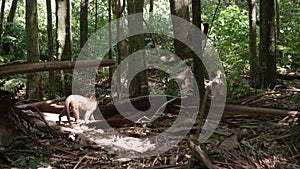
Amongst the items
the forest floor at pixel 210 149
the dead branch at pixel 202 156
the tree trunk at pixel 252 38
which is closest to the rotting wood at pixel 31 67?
the forest floor at pixel 210 149

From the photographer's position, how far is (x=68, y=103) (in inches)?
244

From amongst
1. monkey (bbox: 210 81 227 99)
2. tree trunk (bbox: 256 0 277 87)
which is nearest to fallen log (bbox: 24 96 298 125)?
monkey (bbox: 210 81 227 99)

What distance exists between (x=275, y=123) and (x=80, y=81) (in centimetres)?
853

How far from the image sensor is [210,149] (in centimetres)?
377

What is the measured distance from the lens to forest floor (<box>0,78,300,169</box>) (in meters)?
3.65

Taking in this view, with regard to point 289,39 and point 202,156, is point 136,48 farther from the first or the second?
point 289,39

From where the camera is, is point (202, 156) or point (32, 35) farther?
point (32, 35)

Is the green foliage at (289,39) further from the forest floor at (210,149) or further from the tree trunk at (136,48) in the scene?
the forest floor at (210,149)

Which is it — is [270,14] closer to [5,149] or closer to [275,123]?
[275,123]

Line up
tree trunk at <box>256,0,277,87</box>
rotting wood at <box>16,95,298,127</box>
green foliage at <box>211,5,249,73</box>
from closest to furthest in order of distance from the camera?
1. rotting wood at <box>16,95,298,127</box>
2. tree trunk at <box>256,0,277,87</box>
3. green foliage at <box>211,5,249,73</box>

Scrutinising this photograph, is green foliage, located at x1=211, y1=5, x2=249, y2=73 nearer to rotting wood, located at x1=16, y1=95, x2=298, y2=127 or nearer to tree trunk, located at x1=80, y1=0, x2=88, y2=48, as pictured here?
tree trunk, located at x1=80, y1=0, x2=88, y2=48

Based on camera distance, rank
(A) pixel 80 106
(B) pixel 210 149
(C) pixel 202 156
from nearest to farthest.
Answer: (C) pixel 202 156, (B) pixel 210 149, (A) pixel 80 106

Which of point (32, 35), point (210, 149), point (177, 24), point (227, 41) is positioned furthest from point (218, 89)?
point (227, 41)

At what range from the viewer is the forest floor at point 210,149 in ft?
12.0
